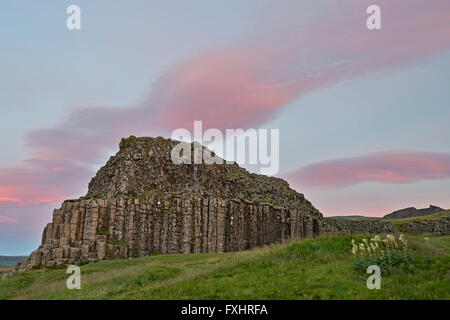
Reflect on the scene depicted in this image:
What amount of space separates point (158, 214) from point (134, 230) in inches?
163

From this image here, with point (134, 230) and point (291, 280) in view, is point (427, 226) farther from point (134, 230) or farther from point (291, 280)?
point (291, 280)

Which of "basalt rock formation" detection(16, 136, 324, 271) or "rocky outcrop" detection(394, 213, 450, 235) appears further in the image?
"rocky outcrop" detection(394, 213, 450, 235)

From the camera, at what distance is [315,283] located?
16.5 metres

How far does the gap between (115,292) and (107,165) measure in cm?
5557

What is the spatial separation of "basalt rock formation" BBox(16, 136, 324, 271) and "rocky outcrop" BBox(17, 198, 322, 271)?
0.41 feet

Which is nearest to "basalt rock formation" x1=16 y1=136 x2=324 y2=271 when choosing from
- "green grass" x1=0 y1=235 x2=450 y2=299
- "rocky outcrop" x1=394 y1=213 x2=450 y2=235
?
"green grass" x1=0 y1=235 x2=450 y2=299

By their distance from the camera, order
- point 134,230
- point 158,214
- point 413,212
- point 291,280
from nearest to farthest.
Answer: point 291,280, point 134,230, point 158,214, point 413,212

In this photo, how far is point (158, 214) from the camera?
180 feet

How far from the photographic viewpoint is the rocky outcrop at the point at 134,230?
157ft

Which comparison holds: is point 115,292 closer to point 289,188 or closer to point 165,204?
point 165,204

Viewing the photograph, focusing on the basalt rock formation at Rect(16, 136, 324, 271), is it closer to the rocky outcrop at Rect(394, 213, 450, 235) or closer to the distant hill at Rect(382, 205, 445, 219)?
the rocky outcrop at Rect(394, 213, 450, 235)

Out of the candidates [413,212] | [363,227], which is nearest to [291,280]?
[363,227]

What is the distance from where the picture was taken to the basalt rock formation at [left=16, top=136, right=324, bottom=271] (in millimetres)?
49750
